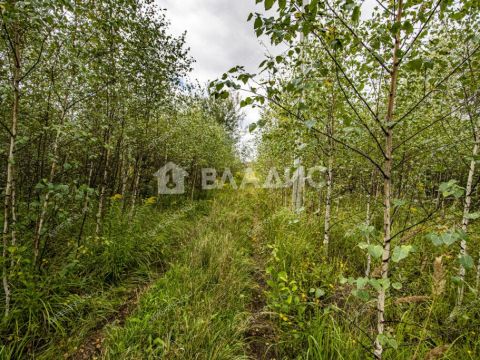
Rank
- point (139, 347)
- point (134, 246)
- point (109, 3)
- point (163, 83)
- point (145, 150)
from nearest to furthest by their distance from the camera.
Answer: point (139, 347) < point (109, 3) < point (134, 246) < point (163, 83) < point (145, 150)

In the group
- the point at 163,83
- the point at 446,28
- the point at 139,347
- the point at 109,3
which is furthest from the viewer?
the point at 163,83

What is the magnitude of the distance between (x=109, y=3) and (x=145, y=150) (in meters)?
2.97

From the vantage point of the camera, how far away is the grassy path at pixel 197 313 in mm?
2448

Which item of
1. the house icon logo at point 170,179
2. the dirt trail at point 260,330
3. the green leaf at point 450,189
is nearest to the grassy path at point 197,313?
the dirt trail at point 260,330

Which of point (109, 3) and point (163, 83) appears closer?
point (109, 3)

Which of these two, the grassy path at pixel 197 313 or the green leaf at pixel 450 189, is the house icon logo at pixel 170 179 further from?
the green leaf at pixel 450 189

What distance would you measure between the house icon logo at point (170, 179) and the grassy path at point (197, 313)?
482 cm

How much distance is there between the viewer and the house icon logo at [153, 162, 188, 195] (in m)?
8.83

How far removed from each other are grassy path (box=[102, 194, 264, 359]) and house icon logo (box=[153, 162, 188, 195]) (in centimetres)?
482

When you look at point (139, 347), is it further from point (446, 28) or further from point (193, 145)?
point (193, 145)

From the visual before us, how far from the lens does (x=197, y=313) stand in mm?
2910

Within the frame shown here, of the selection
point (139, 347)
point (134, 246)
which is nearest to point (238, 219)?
point (134, 246)

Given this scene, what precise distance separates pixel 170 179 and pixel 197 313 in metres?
7.28

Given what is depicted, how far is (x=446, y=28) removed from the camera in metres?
2.73
